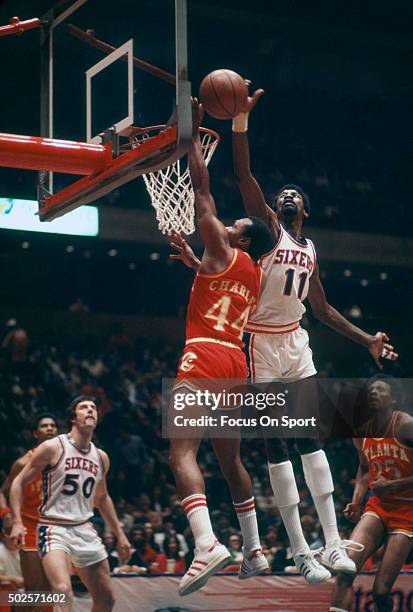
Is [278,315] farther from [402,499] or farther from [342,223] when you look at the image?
[342,223]

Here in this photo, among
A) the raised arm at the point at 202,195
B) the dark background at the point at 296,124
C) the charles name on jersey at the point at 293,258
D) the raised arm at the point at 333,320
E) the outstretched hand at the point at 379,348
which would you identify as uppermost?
the dark background at the point at 296,124

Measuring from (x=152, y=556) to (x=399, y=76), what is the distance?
33.6 ft

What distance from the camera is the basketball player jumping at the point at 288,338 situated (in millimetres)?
7598

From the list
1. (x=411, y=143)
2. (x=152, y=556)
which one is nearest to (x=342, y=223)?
(x=411, y=143)

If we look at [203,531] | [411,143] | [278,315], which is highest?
[411,143]

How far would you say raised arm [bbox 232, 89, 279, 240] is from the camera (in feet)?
24.3

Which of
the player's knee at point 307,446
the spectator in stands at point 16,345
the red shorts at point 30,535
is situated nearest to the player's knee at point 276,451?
the player's knee at point 307,446

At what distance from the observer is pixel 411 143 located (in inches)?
683

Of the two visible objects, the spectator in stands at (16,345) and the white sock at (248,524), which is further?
the spectator in stands at (16,345)

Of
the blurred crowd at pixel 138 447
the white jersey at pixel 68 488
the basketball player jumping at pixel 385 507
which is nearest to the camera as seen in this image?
the white jersey at pixel 68 488

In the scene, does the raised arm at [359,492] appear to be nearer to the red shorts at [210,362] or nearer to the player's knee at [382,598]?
the player's knee at [382,598]

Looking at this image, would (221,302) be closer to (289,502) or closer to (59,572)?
(289,502)

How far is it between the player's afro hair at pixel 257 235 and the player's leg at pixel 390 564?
10.2 ft

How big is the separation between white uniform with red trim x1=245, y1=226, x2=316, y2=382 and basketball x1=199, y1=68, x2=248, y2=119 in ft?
3.76
